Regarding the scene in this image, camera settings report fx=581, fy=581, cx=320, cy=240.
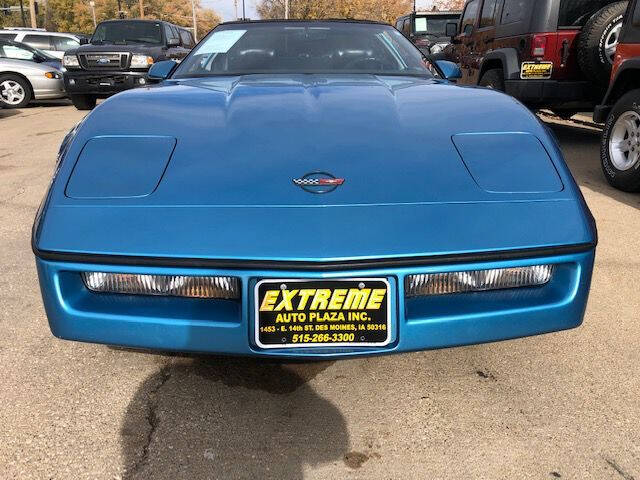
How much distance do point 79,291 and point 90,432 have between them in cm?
47

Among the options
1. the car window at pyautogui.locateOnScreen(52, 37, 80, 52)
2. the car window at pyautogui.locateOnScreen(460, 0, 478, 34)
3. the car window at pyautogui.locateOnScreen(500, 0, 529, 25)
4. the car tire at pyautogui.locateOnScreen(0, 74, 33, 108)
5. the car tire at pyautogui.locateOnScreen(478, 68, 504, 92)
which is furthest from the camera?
the car window at pyautogui.locateOnScreen(52, 37, 80, 52)

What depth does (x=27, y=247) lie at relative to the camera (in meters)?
3.65

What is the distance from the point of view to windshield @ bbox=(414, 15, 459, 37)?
42.9ft

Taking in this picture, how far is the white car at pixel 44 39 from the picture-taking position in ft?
46.6

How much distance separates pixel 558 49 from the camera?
19.8ft

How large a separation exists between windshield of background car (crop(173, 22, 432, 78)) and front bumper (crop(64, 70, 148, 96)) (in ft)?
23.7

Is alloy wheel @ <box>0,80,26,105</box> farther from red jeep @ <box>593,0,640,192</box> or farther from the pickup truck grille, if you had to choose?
red jeep @ <box>593,0,640,192</box>

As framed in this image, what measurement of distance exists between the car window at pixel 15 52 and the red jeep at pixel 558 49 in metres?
9.71

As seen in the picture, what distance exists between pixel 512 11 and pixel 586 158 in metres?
1.92

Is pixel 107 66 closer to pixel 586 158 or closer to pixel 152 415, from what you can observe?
pixel 586 158

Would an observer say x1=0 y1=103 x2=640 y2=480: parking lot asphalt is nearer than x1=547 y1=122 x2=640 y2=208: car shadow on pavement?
Yes

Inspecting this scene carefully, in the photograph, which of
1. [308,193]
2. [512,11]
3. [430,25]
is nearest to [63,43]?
[430,25]

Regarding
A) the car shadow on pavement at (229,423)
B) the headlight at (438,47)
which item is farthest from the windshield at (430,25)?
the car shadow on pavement at (229,423)

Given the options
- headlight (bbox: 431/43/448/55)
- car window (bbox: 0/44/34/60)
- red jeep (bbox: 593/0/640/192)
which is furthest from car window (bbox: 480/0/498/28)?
car window (bbox: 0/44/34/60)
